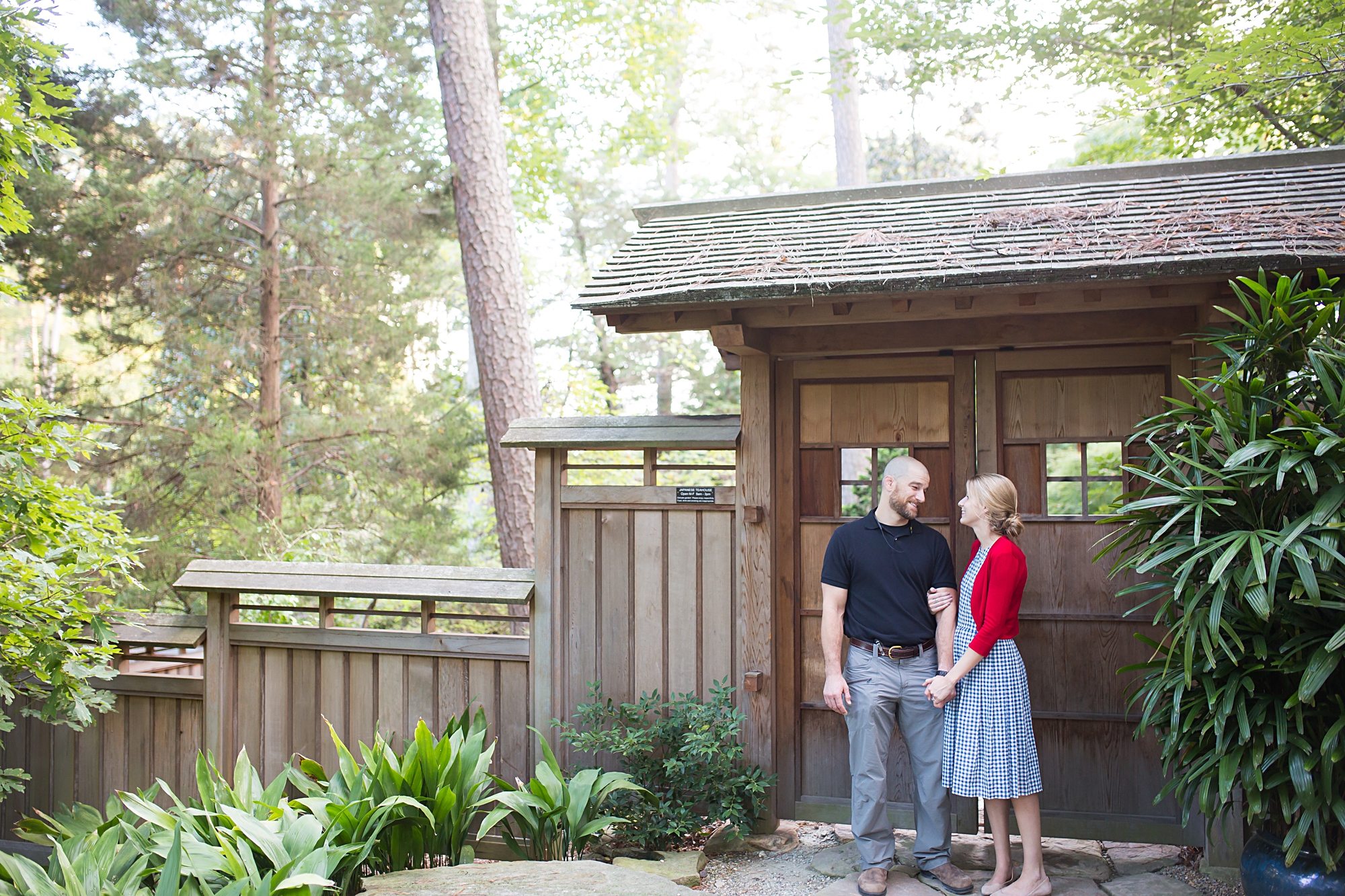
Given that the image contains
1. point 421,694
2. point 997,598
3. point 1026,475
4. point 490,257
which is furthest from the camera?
point 490,257

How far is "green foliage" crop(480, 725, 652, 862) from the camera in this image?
4203 mm

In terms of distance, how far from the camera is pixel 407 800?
3861mm

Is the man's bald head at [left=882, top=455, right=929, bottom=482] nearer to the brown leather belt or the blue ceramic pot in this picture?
the brown leather belt

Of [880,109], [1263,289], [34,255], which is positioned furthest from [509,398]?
[880,109]

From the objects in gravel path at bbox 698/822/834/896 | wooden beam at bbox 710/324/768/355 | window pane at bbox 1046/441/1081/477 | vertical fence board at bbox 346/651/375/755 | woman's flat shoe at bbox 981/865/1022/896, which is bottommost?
gravel path at bbox 698/822/834/896

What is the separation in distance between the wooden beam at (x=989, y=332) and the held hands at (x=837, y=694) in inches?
68.4

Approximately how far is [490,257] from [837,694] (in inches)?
219

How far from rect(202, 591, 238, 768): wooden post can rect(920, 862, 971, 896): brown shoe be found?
401 centimetres

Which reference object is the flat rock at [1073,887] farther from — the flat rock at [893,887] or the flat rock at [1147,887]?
the flat rock at [893,887]

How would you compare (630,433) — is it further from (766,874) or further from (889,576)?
(766,874)

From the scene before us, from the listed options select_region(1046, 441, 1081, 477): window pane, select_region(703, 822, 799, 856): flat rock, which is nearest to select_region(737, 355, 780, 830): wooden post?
select_region(703, 822, 799, 856): flat rock

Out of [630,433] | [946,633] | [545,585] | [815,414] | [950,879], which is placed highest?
[815,414]

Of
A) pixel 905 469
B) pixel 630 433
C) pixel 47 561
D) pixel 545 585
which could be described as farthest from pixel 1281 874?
pixel 47 561

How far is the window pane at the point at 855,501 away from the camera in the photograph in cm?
526
